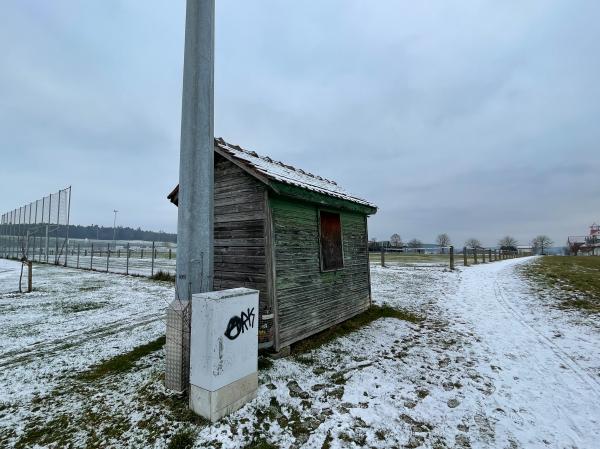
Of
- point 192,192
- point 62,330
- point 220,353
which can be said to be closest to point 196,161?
point 192,192

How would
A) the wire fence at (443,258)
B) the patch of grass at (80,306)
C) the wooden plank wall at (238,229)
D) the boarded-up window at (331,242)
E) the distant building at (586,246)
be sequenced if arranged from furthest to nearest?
the distant building at (586,246)
the wire fence at (443,258)
the patch of grass at (80,306)
the boarded-up window at (331,242)
the wooden plank wall at (238,229)

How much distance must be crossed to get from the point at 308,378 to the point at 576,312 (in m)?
9.40

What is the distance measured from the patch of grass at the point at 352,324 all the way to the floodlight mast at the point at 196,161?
9.88 ft

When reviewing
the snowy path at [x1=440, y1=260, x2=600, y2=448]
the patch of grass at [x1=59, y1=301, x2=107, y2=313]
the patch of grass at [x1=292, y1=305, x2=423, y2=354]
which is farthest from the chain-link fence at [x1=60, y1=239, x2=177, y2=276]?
the snowy path at [x1=440, y1=260, x2=600, y2=448]

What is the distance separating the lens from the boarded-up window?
289 inches

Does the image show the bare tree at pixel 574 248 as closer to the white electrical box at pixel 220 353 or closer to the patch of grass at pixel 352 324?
the patch of grass at pixel 352 324

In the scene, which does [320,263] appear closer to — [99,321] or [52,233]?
[99,321]

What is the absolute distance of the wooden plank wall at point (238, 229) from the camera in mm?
5844

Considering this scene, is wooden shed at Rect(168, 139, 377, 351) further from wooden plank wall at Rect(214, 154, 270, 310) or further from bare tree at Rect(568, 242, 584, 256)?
bare tree at Rect(568, 242, 584, 256)

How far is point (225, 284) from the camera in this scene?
6.46 metres

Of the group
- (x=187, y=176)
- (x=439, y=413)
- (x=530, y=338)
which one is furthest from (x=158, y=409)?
(x=530, y=338)

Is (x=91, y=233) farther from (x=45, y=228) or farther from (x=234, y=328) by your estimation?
(x=234, y=328)

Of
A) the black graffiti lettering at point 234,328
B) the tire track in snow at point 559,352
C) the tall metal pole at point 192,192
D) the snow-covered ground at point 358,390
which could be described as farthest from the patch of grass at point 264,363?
the tire track in snow at point 559,352

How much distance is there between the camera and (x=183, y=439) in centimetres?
321
